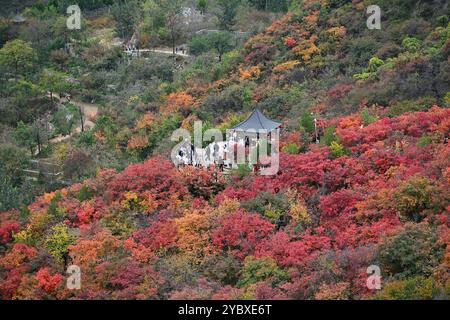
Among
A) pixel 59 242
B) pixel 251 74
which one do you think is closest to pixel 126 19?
pixel 251 74

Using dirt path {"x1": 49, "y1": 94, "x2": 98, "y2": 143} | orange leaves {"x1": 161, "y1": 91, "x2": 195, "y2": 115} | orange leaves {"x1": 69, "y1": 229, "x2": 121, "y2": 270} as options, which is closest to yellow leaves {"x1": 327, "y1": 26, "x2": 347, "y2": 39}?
orange leaves {"x1": 161, "y1": 91, "x2": 195, "y2": 115}

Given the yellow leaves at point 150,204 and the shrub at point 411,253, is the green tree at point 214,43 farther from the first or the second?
the shrub at point 411,253

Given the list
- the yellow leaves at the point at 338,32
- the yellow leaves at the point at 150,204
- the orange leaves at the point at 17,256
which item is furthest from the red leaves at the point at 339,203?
the yellow leaves at the point at 338,32

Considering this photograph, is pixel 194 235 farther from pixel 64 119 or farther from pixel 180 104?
pixel 64 119

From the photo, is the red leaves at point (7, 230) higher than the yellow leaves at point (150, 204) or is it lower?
lower

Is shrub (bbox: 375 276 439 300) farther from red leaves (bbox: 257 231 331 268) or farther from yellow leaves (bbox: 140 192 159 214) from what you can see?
yellow leaves (bbox: 140 192 159 214)
